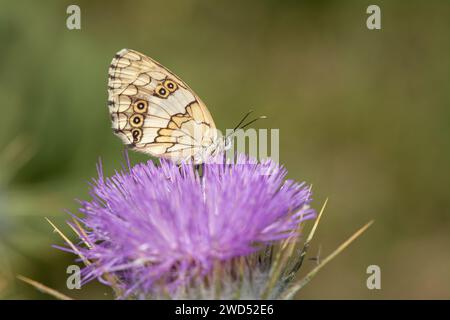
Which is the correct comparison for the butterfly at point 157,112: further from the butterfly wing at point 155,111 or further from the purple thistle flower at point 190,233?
the purple thistle flower at point 190,233

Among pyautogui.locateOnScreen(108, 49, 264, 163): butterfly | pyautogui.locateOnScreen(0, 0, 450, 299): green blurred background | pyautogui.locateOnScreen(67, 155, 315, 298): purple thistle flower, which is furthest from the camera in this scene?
pyautogui.locateOnScreen(0, 0, 450, 299): green blurred background

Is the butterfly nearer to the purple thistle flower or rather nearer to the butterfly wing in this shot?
the butterfly wing

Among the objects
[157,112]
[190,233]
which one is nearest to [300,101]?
[157,112]

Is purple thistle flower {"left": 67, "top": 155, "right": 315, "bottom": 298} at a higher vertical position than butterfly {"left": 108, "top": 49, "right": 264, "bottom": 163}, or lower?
lower

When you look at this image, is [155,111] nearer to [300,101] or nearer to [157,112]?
[157,112]

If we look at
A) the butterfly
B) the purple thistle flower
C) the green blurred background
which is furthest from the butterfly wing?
Answer: the green blurred background
